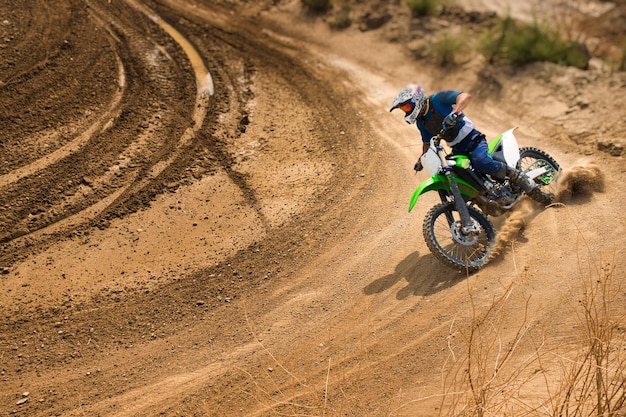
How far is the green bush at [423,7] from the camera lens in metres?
13.2

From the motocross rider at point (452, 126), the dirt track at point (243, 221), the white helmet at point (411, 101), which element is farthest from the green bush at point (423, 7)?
the white helmet at point (411, 101)

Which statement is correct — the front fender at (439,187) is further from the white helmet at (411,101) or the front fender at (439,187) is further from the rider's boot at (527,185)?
the white helmet at (411,101)

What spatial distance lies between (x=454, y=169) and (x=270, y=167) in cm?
329

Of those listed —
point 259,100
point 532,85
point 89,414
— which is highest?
point 532,85

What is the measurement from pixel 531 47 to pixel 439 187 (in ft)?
18.7

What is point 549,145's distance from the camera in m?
10.0

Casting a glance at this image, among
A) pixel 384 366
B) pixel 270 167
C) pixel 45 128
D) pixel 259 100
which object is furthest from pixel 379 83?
pixel 384 366

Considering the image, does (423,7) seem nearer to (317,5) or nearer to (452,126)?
(317,5)

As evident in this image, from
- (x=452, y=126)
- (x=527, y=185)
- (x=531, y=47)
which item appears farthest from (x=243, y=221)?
(x=531, y=47)

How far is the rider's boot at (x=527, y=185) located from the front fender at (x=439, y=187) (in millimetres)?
530

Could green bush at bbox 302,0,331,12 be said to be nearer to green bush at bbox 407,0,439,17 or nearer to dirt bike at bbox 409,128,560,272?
green bush at bbox 407,0,439,17

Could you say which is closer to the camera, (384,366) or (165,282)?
(384,366)

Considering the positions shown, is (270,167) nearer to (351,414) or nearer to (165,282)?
(165,282)

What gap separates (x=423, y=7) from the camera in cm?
1324
